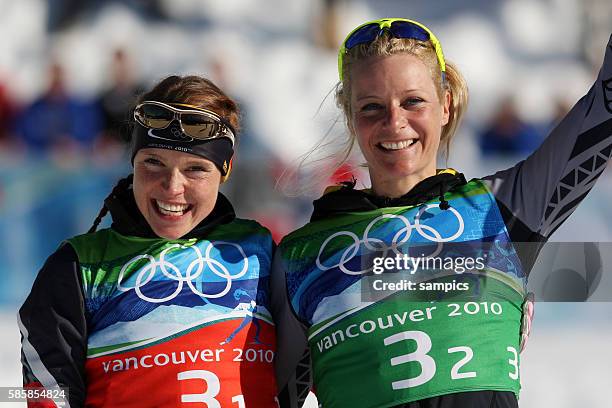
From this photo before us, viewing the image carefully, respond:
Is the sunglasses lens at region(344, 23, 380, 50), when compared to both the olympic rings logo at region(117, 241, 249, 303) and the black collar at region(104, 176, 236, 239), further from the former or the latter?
the olympic rings logo at region(117, 241, 249, 303)

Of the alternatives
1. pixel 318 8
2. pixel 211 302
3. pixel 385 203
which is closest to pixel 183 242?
pixel 211 302

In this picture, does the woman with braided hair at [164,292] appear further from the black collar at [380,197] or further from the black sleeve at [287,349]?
the black collar at [380,197]

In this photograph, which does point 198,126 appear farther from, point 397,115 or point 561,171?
point 561,171

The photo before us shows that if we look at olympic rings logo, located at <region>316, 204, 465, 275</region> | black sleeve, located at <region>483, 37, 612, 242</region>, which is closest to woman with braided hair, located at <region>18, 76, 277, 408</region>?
olympic rings logo, located at <region>316, 204, 465, 275</region>

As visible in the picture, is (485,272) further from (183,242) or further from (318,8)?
(318,8)

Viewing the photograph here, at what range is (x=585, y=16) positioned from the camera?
960 centimetres

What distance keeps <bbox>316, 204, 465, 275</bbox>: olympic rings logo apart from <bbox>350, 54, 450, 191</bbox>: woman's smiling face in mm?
158

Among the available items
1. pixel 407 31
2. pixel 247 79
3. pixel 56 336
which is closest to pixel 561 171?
pixel 407 31

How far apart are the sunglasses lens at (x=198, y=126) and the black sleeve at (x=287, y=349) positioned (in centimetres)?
46

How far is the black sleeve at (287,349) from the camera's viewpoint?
290 centimetres

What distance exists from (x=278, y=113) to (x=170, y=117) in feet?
20.5

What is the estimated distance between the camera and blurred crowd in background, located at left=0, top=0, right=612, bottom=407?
26.9 ft

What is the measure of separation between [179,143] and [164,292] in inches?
19.3

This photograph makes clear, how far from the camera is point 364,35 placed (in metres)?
2.97
